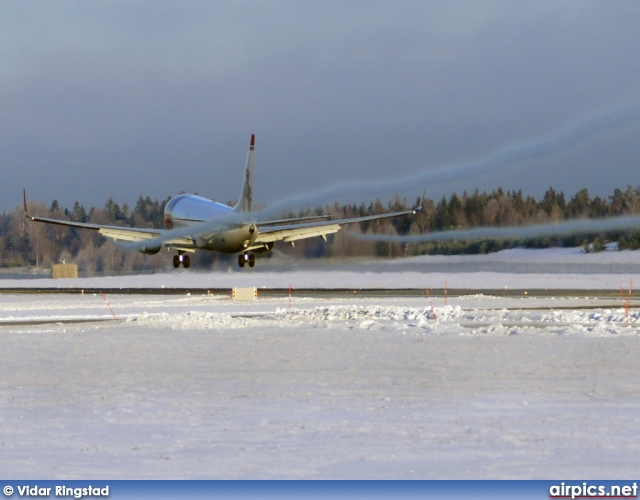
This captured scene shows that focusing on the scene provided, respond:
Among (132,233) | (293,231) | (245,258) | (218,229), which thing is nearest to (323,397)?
(218,229)

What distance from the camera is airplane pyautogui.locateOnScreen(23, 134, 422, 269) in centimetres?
6981

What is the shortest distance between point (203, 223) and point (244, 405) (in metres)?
52.3

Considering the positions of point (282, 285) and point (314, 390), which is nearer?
point (314, 390)

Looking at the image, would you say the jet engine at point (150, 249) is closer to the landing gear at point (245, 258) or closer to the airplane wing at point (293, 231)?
the airplane wing at point (293, 231)

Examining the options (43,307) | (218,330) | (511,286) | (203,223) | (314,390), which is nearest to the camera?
(314,390)

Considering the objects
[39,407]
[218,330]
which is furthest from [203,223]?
[39,407]

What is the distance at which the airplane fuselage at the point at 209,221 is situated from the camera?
70.0 metres

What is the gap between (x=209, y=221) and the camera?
238ft

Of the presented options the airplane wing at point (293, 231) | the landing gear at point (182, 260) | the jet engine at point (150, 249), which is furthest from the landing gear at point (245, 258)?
the jet engine at point (150, 249)

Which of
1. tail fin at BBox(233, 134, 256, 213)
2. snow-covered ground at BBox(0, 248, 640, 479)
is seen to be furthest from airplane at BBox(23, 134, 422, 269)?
snow-covered ground at BBox(0, 248, 640, 479)

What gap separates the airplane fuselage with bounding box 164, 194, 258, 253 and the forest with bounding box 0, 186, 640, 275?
709 centimetres

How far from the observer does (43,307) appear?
5634 centimetres

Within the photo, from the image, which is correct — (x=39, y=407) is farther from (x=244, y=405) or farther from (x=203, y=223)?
(x=203, y=223)

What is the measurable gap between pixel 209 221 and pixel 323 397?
172 feet
